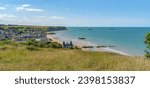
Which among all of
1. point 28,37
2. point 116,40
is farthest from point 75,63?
point 116,40

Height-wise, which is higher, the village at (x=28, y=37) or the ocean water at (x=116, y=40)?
the village at (x=28, y=37)

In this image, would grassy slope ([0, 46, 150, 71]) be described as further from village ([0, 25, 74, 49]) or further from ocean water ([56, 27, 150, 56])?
ocean water ([56, 27, 150, 56])

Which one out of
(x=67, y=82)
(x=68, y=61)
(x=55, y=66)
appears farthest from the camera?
(x=68, y=61)

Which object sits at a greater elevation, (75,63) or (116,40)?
(75,63)

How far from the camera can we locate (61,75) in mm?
6898

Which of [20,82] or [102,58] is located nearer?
[20,82]

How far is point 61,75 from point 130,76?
1.60 metres

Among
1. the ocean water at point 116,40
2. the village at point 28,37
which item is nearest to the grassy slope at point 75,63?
the village at point 28,37

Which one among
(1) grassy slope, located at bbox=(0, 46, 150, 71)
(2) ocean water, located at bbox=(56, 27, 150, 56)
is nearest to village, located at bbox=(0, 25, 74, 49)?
(1) grassy slope, located at bbox=(0, 46, 150, 71)

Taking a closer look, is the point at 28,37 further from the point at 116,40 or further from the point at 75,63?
the point at 116,40

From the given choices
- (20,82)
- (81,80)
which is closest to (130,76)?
(81,80)

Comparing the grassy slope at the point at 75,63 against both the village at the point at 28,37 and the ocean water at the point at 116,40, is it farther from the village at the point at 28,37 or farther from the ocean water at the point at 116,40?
the ocean water at the point at 116,40

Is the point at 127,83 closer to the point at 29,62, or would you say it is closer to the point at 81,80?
the point at 81,80

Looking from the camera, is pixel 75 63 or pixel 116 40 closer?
pixel 75 63
